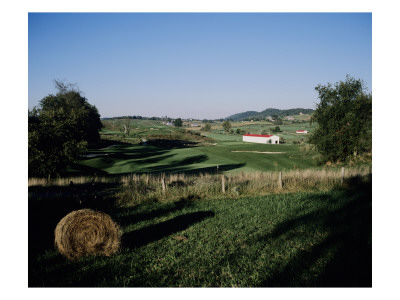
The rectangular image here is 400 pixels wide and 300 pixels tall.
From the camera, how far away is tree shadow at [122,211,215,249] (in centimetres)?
743

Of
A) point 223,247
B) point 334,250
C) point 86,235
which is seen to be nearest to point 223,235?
point 223,247

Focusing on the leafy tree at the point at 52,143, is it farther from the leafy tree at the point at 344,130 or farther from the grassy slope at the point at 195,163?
the leafy tree at the point at 344,130

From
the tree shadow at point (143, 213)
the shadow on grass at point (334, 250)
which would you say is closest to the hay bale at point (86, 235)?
the tree shadow at point (143, 213)

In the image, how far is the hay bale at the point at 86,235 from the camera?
242 inches

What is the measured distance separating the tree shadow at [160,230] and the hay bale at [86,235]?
784mm

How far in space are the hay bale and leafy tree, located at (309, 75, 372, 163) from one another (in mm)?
28702

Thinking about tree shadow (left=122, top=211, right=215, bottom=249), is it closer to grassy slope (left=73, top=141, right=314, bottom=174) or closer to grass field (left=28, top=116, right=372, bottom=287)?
grass field (left=28, top=116, right=372, bottom=287)

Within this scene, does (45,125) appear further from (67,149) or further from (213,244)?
(213,244)

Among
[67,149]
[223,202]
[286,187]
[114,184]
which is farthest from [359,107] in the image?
[67,149]

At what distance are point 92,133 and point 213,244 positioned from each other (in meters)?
45.4

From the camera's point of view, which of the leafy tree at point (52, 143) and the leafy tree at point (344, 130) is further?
the leafy tree at point (344, 130)

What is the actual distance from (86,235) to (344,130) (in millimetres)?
30430

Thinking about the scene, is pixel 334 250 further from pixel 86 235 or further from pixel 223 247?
pixel 86 235

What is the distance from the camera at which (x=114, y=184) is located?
619 inches
